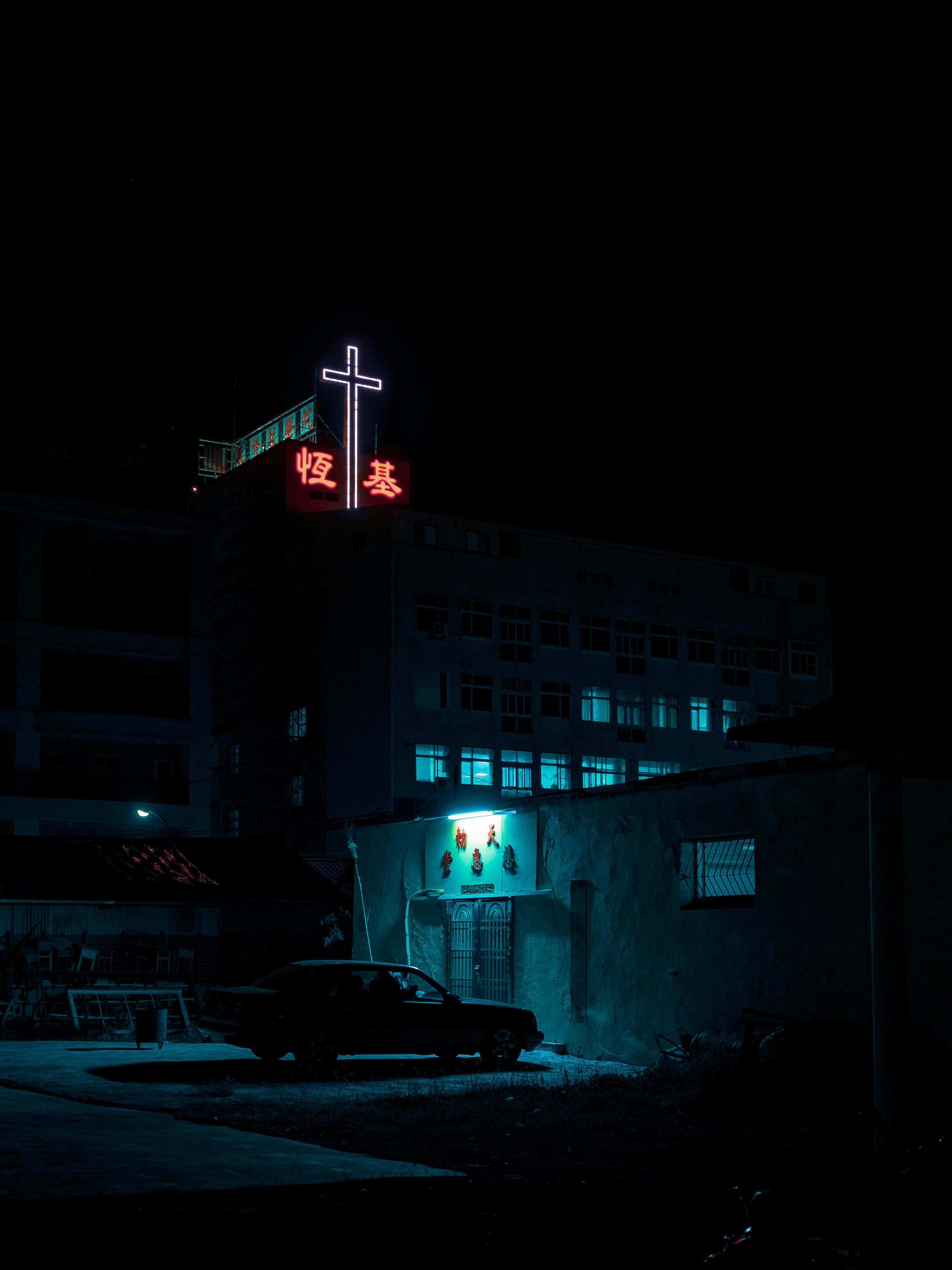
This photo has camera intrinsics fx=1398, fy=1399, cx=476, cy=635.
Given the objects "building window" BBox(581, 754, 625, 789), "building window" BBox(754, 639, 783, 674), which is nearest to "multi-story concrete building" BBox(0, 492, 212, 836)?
"building window" BBox(581, 754, 625, 789)

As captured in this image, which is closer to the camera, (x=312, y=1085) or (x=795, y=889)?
(x=312, y=1085)

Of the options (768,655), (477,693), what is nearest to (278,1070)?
(477,693)

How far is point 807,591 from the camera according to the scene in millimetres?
69500

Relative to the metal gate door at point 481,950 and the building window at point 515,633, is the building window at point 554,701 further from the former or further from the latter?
the metal gate door at point 481,950

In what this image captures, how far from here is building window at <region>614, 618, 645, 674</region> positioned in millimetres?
62781

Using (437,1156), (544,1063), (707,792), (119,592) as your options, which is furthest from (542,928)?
(119,592)

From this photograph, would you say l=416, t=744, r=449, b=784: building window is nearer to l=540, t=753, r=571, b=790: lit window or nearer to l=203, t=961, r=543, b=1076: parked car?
l=540, t=753, r=571, b=790: lit window

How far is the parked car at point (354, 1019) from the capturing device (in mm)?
19172

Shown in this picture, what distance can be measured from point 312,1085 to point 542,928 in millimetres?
7485

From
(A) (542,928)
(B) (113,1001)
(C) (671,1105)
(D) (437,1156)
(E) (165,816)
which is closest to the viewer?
(D) (437,1156)

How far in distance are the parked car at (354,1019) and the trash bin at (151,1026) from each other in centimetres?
315

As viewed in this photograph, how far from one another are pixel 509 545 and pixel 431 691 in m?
7.70

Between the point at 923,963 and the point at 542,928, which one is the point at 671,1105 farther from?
the point at 542,928

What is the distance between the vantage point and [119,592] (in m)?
53.9
